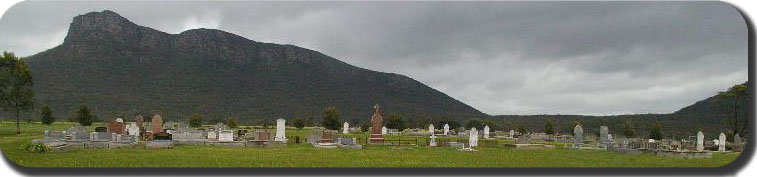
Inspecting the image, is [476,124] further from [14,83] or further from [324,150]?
[14,83]

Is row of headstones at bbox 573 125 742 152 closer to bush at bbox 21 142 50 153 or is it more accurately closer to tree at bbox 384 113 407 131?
bush at bbox 21 142 50 153

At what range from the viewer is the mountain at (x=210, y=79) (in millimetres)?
60031

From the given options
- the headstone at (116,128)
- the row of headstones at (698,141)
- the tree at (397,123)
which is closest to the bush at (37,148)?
the headstone at (116,128)

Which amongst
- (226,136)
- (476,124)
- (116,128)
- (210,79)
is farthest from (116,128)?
(210,79)

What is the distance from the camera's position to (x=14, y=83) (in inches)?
1220

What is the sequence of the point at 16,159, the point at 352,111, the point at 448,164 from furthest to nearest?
the point at 352,111 → the point at 448,164 → the point at 16,159

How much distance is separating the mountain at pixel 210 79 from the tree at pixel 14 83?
24617mm

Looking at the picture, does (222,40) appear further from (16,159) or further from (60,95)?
(16,159)

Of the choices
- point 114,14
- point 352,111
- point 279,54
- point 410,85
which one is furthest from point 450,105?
point 114,14

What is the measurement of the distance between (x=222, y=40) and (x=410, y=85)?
865 inches

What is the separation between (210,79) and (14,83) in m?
40.4

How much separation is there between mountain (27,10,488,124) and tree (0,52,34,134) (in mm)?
24617

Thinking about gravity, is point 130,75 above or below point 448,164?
above

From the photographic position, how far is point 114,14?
80.1 metres
